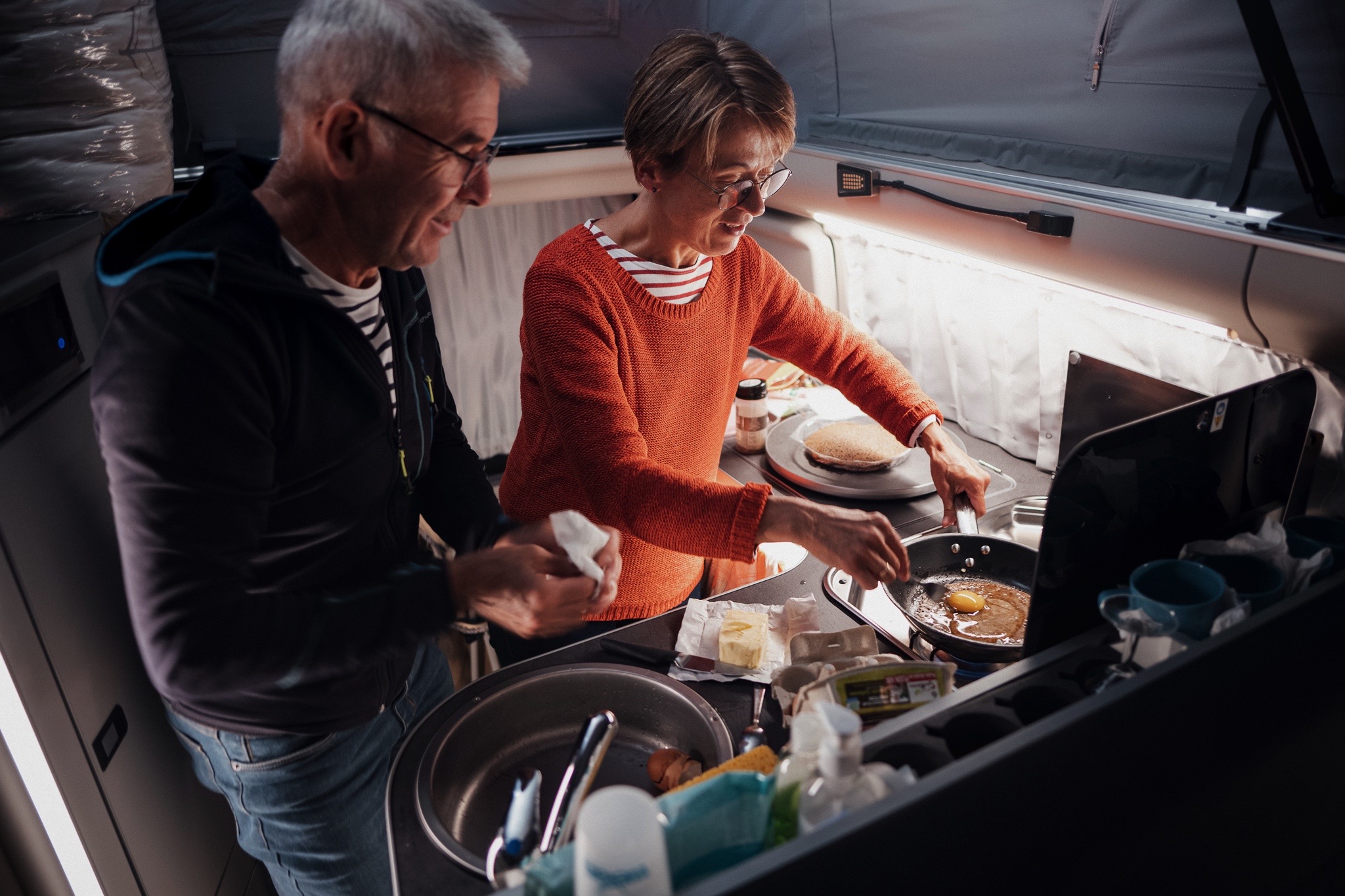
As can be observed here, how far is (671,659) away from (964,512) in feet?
2.23

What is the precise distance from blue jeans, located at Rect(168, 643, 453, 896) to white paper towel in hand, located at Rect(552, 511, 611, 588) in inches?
16.9

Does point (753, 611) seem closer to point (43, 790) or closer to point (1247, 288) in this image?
point (1247, 288)

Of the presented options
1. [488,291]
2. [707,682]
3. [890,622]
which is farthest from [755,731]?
[488,291]

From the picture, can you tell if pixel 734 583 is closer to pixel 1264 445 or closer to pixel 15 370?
pixel 1264 445

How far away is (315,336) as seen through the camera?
3.33 feet

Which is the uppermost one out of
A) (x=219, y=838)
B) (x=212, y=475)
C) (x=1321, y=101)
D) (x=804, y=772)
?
(x=1321, y=101)

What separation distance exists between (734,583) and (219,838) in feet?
4.03

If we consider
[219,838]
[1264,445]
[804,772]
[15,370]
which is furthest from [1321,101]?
[219,838]

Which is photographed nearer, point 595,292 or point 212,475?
point 212,475

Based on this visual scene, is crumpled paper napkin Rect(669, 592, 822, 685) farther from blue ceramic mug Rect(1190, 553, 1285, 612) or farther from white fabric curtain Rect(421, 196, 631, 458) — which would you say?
white fabric curtain Rect(421, 196, 631, 458)

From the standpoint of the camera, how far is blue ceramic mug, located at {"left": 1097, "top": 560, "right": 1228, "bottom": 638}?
0.96 meters

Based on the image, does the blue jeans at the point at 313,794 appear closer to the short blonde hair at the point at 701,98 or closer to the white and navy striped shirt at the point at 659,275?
the white and navy striped shirt at the point at 659,275

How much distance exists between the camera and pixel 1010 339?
2039mm

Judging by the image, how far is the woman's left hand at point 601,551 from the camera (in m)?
1.12
